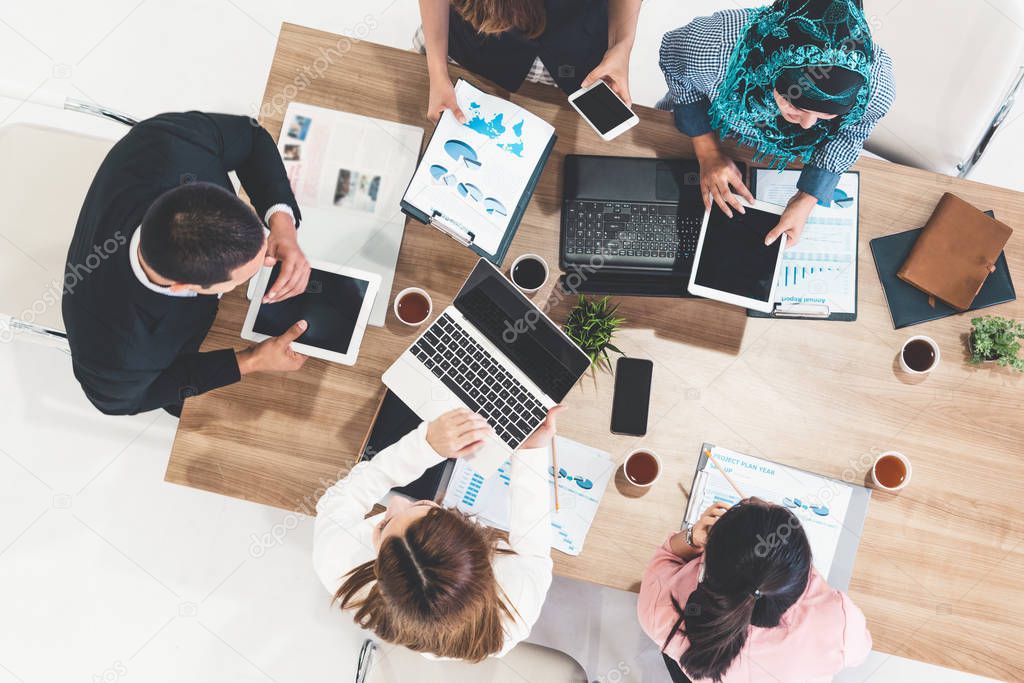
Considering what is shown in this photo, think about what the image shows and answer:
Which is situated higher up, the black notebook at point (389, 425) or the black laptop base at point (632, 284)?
the black laptop base at point (632, 284)

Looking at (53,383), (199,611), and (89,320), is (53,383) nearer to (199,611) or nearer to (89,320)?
(199,611)

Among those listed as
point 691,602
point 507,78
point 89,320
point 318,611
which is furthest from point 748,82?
point 318,611

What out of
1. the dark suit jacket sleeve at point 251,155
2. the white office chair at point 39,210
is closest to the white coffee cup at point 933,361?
the dark suit jacket sleeve at point 251,155

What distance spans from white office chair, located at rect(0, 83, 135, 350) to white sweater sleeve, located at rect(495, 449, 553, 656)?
Result: 3.97 feet

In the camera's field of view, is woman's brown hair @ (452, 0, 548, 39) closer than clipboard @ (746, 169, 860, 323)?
Yes

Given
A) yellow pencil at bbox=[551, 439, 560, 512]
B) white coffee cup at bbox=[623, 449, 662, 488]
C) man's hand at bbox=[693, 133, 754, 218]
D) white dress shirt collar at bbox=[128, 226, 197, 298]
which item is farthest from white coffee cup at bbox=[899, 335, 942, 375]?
white dress shirt collar at bbox=[128, 226, 197, 298]

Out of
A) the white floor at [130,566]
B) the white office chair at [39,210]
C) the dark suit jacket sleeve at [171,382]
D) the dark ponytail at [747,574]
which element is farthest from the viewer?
the white floor at [130,566]

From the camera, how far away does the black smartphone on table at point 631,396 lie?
1533mm

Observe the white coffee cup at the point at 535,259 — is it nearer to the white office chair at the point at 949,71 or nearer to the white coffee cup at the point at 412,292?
the white coffee cup at the point at 412,292

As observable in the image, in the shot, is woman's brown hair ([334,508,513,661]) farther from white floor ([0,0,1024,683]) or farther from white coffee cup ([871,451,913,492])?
white floor ([0,0,1024,683])

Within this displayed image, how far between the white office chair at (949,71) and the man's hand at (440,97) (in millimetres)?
1039

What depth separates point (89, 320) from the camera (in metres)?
1.35

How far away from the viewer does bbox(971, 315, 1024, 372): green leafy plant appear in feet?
5.03

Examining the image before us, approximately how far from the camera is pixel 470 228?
145cm
